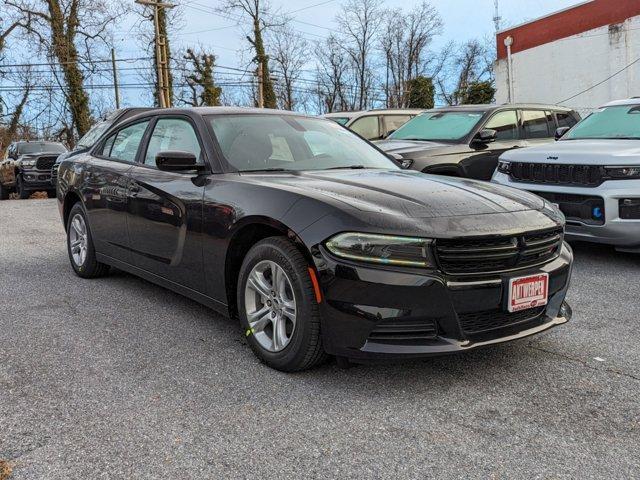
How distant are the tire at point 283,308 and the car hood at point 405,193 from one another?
365 millimetres

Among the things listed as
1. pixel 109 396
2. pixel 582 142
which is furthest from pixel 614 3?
pixel 109 396

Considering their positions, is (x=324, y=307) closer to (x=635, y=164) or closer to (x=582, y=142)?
(x=635, y=164)

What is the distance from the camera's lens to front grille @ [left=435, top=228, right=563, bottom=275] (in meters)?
2.83

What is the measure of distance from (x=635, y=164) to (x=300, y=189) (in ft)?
12.4

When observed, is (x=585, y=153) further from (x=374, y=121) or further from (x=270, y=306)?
(x=374, y=121)

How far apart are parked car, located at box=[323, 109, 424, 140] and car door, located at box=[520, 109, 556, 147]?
7.66 ft

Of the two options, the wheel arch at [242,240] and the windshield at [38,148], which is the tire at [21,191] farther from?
the wheel arch at [242,240]

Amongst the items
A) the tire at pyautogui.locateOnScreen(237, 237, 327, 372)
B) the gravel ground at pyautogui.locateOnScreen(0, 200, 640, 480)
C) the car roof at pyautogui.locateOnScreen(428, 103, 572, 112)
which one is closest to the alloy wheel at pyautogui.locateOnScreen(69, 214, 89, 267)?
the gravel ground at pyautogui.locateOnScreen(0, 200, 640, 480)

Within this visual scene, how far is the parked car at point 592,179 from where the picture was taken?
17.9ft

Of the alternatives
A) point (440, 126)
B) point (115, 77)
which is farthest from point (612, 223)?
point (115, 77)

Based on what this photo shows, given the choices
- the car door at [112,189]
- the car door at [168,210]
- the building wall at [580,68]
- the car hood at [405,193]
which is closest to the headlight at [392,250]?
the car hood at [405,193]

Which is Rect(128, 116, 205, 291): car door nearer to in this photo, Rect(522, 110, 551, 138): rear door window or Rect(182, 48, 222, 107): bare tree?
Rect(522, 110, 551, 138): rear door window

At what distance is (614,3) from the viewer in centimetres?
2331

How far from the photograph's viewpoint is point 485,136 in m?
7.91
